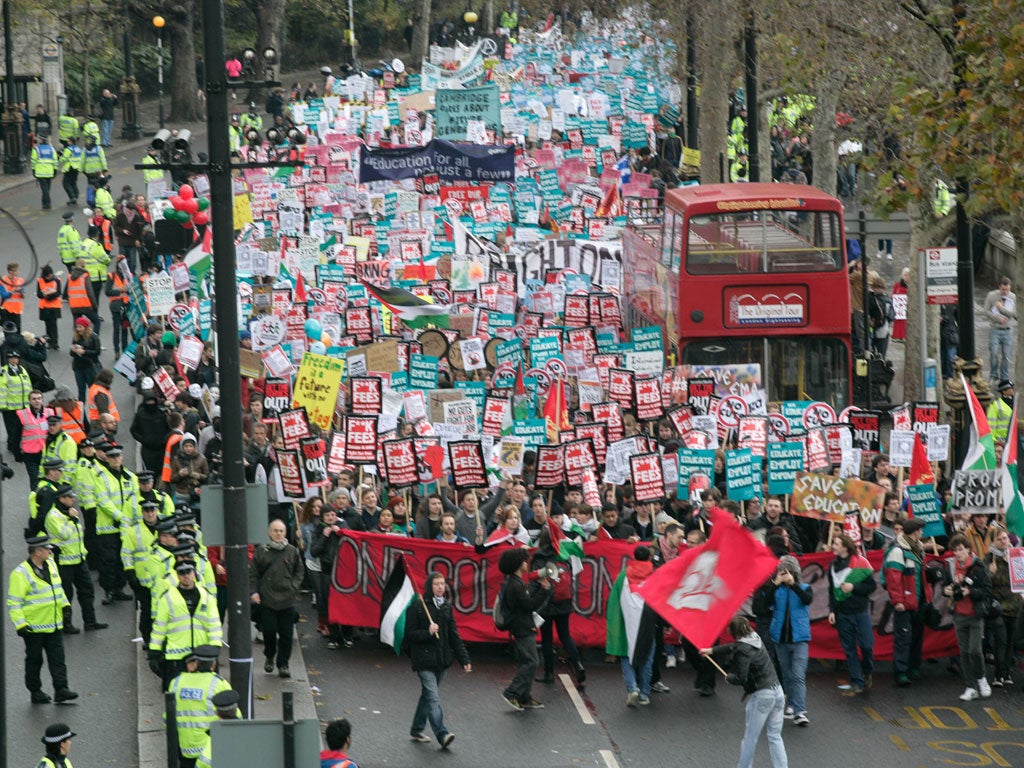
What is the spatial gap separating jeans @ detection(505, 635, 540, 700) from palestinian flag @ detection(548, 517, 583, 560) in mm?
1009

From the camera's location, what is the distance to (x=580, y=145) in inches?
1563

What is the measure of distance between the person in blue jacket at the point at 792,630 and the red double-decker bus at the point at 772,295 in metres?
7.32

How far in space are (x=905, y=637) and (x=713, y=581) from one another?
3.02m

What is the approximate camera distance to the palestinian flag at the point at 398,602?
13664 mm

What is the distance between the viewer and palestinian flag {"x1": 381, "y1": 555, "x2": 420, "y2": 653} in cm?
1366

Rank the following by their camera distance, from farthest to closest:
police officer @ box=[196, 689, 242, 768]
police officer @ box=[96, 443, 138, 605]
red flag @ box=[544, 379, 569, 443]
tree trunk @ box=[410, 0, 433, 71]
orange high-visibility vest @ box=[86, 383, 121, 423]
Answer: tree trunk @ box=[410, 0, 433, 71] < orange high-visibility vest @ box=[86, 383, 121, 423] < red flag @ box=[544, 379, 569, 443] < police officer @ box=[96, 443, 138, 605] < police officer @ box=[196, 689, 242, 768]

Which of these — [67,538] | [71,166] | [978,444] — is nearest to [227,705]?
[67,538]

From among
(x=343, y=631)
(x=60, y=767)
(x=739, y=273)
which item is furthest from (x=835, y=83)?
(x=60, y=767)

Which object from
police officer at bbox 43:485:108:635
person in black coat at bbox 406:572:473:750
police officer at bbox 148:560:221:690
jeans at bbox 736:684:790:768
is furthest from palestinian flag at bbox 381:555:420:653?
police officer at bbox 43:485:108:635

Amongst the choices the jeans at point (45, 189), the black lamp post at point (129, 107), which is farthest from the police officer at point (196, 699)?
the black lamp post at point (129, 107)

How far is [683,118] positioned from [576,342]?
28.0m

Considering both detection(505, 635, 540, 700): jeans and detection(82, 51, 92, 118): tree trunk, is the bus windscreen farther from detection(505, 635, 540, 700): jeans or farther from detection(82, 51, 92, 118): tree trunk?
detection(82, 51, 92, 118): tree trunk

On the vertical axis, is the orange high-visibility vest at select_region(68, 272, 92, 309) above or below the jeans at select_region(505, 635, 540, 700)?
above

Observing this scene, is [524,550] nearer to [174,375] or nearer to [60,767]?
[60,767]
